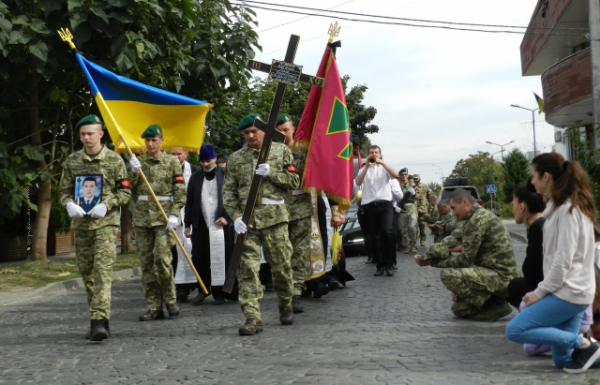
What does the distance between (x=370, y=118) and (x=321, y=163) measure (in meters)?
33.7

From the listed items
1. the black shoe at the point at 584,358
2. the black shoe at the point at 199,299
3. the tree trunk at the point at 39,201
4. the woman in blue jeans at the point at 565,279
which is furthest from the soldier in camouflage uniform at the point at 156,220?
the tree trunk at the point at 39,201

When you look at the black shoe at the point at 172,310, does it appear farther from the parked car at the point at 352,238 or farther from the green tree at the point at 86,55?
the parked car at the point at 352,238

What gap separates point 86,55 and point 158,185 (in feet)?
20.6

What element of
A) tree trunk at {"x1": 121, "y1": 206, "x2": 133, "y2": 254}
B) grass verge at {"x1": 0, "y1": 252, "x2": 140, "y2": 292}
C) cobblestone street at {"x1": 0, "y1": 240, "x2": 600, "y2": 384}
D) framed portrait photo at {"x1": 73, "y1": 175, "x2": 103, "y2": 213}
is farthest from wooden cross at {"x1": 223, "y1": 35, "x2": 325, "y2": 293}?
tree trunk at {"x1": 121, "y1": 206, "x2": 133, "y2": 254}

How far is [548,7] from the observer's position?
3281cm

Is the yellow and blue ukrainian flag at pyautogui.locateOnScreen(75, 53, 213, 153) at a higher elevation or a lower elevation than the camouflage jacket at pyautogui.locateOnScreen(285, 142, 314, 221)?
higher

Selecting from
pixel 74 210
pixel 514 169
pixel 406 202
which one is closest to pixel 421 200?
pixel 406 202

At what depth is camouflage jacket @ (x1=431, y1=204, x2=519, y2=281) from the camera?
25.7ft

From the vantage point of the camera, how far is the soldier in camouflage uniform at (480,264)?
7.82 meters

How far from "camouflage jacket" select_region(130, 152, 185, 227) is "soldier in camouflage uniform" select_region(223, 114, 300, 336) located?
41.6 inches

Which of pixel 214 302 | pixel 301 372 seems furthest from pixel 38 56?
pixel 301 372

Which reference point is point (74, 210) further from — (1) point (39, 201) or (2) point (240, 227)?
(1) point (39, 201)

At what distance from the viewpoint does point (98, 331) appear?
726cm

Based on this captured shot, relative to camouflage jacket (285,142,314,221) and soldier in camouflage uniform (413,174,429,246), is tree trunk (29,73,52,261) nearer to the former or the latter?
camouflage jacket (285,142,314,221)
